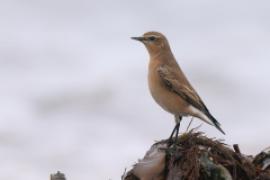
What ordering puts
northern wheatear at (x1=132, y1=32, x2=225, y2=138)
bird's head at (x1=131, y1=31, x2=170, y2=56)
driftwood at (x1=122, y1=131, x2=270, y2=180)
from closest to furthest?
driftwood at (x1=122, y1=131, x2=270, y2=180)
northern wheatear at (x1=132, y1=32, x2=225, y2=138)
bird's head at (x1=131, y1=31, x2=170, y2=56)

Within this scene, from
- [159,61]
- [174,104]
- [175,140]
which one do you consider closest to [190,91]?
[174,104]

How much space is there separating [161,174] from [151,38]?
388 cm

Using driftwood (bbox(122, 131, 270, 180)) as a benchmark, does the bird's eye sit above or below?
above

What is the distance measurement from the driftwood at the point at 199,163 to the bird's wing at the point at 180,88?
2151 mm

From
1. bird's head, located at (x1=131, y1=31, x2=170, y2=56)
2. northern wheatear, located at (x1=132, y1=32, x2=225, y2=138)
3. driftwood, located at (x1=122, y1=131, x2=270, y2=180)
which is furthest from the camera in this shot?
bird's head, located at (x1=131, y1=31, x2=170, y2=56)

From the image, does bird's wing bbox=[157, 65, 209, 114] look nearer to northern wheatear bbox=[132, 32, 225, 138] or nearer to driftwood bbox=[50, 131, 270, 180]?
northern wheatear bbox=[132, 32, 225, 138]

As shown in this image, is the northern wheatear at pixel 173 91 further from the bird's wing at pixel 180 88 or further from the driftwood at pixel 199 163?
the driftwood at pixel 199 163

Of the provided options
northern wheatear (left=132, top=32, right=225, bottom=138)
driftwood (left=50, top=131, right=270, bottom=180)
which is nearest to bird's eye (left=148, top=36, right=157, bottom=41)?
northern wheatear (left=132, top=32, right=225, bottom=138)

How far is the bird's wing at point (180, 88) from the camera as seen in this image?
777cm

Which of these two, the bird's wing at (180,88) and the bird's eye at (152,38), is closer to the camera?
the bird's wing at (180,88)

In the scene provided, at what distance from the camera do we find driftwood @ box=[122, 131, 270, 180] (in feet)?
16.7

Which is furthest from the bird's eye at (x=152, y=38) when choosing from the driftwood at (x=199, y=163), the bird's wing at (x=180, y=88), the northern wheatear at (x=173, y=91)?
the driftwood at (x=199, y=163)

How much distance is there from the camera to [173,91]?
808 cm

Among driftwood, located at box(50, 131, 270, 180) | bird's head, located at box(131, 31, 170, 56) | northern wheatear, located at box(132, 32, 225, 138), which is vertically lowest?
Result: driftwood, located at box(50, 131, 270, 180)
